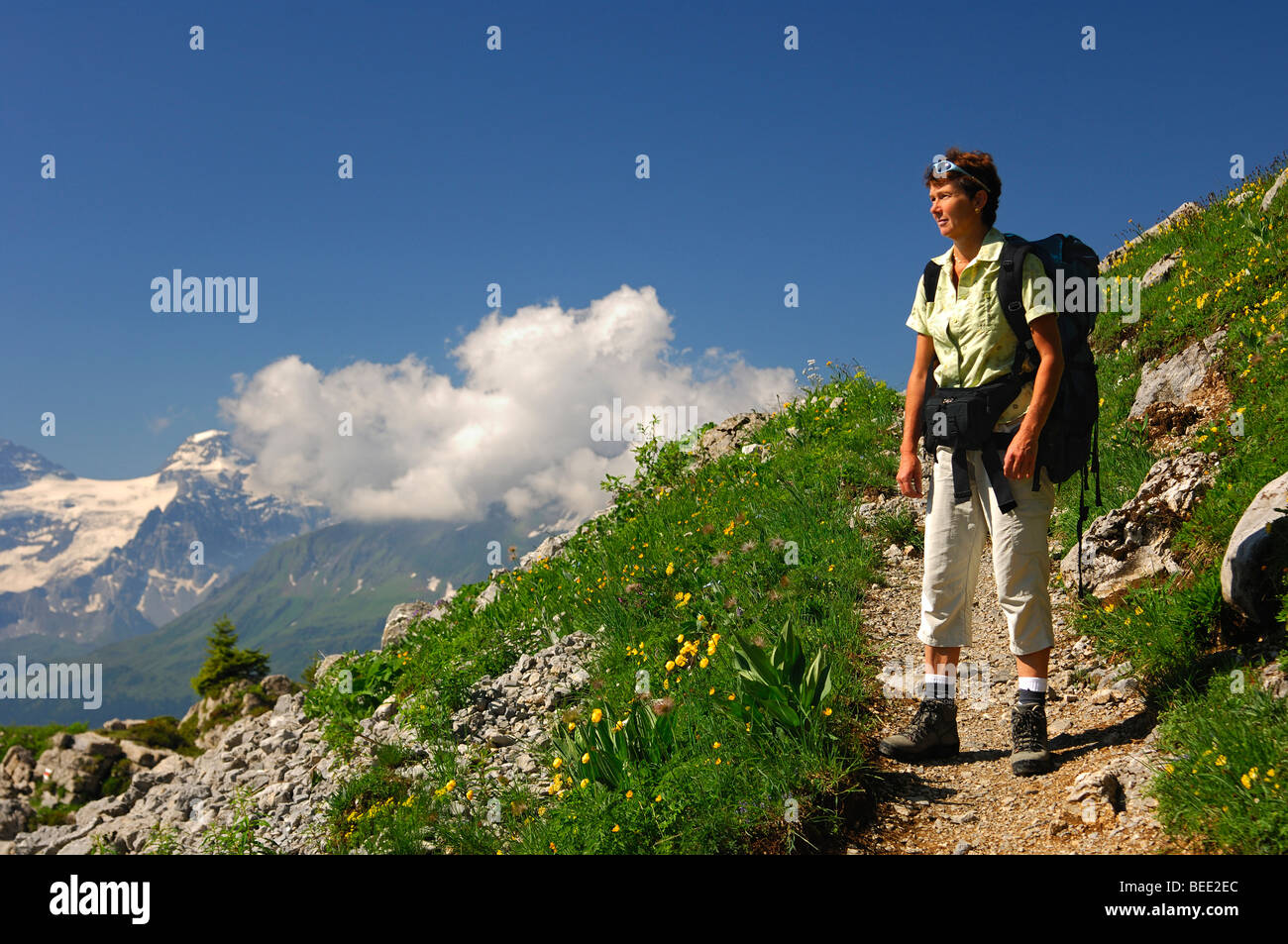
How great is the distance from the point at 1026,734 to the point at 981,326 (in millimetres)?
2230

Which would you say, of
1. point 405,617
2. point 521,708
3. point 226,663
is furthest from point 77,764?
point 521,708

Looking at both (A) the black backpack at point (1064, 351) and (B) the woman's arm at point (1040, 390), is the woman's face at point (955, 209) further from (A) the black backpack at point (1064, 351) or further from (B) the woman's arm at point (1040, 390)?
(B) the woman's arm at point (1040, 390)

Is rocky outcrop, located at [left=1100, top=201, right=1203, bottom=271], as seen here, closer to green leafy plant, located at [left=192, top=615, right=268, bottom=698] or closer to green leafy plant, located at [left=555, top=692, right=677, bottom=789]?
green leafy plant, located at [left=555, top=692, right=677, bottom=789]

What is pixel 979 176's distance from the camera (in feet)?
14.4

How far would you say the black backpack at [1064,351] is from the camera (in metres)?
4.20

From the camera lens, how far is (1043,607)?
4348 mm

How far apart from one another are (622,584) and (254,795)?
431 cm

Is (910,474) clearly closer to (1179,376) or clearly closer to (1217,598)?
(1217,598)

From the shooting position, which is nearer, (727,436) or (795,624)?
(795,624)

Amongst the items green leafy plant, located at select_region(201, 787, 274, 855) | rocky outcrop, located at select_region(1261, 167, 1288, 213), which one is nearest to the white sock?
green leafy plant, located at select_region(201, 787, 274, 855)
